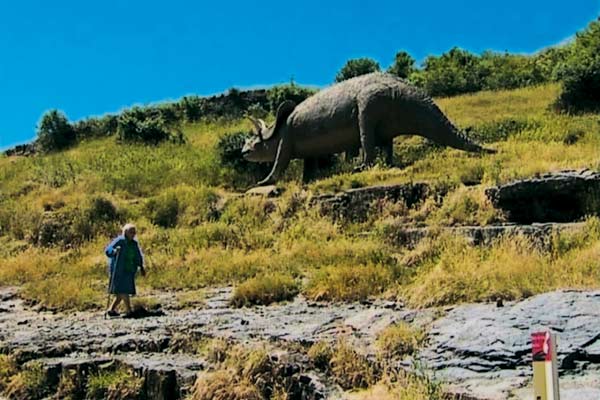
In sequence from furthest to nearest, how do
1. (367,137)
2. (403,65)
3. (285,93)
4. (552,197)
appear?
(403,65), (285,93), (367,137), (552,197)

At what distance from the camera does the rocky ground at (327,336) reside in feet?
18.1

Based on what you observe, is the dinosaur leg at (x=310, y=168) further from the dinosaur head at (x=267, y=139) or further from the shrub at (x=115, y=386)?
the shrub at (x=115, y=386)

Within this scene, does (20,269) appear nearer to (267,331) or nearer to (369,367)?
(267,331)

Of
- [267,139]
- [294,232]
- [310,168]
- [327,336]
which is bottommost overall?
[327,336]

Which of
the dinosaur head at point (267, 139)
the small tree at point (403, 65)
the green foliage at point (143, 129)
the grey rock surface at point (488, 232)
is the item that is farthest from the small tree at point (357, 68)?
the grey rock surface at point (488, 232)

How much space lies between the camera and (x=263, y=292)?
33.2ft

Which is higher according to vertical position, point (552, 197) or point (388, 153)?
point (388, 153)

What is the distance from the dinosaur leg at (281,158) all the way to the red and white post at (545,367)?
A: 48.1ft

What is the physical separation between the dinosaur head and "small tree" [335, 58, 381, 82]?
17.9m

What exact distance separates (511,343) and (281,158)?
12.8 meters

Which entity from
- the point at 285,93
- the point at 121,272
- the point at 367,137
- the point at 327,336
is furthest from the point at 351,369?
the point at 285,93

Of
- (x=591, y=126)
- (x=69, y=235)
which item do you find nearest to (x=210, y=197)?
(x=69, y=235)

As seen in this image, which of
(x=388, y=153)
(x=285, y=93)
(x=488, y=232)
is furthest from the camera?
(x=285, y=93)

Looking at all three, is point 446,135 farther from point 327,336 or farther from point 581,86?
point 581,86
